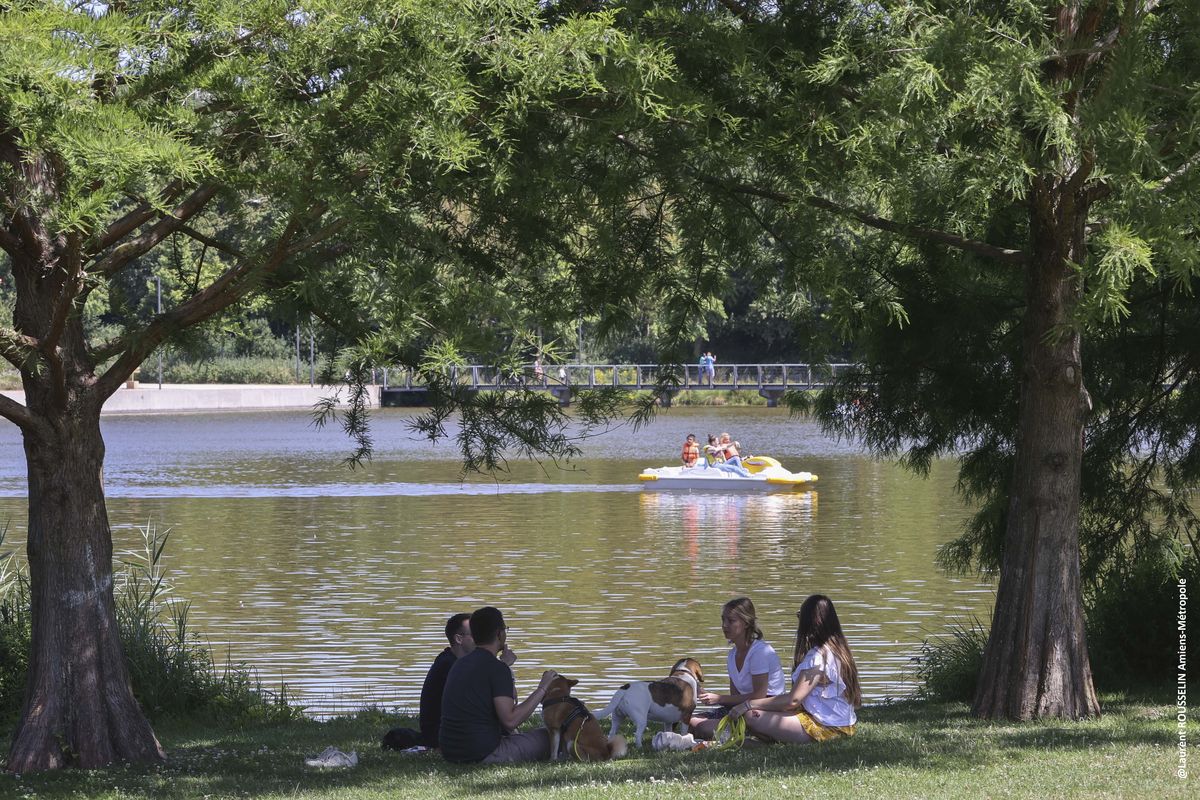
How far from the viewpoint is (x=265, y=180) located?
7031 mm

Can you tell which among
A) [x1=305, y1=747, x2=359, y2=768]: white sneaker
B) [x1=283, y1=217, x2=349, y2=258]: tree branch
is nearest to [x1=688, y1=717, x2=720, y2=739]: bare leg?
[x1=305, y1=747, x2=359, y2=768]: white sneaker

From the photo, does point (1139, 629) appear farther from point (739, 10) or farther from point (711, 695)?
point (739, 10)

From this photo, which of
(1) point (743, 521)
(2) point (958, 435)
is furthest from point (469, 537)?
(2) point (958, 435)

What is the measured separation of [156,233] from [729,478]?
81.4 ft

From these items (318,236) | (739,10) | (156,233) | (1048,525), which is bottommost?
(1048,525)

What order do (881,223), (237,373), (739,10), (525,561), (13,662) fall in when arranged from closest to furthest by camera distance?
(739,10) < (881,223) < (13,662) < (525,561) < (237,373)

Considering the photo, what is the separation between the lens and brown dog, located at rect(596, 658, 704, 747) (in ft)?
28.1

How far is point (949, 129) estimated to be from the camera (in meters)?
7.54

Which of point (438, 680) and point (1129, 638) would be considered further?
point (1129, 638)

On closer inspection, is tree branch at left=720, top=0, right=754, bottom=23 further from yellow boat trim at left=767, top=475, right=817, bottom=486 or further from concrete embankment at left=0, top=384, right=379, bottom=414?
concrete embankment at left=0, top=384, right=379, bottom=414

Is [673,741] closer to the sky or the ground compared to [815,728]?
closer to the ground

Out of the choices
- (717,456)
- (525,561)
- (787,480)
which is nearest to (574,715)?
(525,561)

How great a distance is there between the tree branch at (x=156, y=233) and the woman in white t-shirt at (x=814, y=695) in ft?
12.9

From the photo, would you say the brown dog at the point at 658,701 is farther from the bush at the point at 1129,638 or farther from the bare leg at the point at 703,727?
the bush at the point at 1129,638
